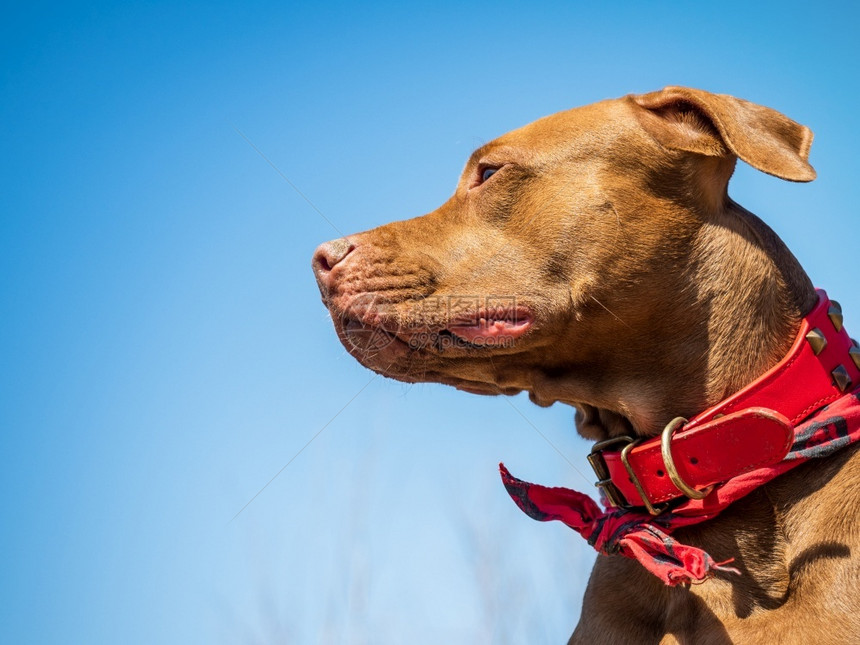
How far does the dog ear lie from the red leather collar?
0.66 meters

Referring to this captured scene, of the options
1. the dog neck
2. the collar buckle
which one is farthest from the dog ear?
the collar buckle

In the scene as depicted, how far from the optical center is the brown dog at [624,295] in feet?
11.5

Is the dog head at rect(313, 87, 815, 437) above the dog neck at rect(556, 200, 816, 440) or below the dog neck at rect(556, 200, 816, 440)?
above

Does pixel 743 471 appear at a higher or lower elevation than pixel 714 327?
lower

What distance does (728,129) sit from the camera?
3.70 m

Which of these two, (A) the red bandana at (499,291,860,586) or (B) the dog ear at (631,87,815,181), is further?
(B) the dog ear at (631,87,815,181)

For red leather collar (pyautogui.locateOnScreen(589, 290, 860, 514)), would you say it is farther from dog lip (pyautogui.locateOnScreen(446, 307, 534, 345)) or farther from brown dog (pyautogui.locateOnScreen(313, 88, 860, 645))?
dog lip (pyautogui.locateOnScreen(446, 307, 534, 345))

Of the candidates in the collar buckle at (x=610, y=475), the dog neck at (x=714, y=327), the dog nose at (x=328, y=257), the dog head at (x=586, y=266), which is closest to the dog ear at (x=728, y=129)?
the dog head at (x=586, y=266)

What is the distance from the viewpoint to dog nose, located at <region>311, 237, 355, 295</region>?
4.12 meters

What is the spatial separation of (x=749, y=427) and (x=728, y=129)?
4.27 ft

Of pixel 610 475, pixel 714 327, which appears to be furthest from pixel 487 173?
pixel 610 475

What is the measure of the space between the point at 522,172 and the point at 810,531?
6.61ft

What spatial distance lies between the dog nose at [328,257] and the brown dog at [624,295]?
1cm

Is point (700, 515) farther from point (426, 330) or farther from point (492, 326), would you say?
point (426, 330)
